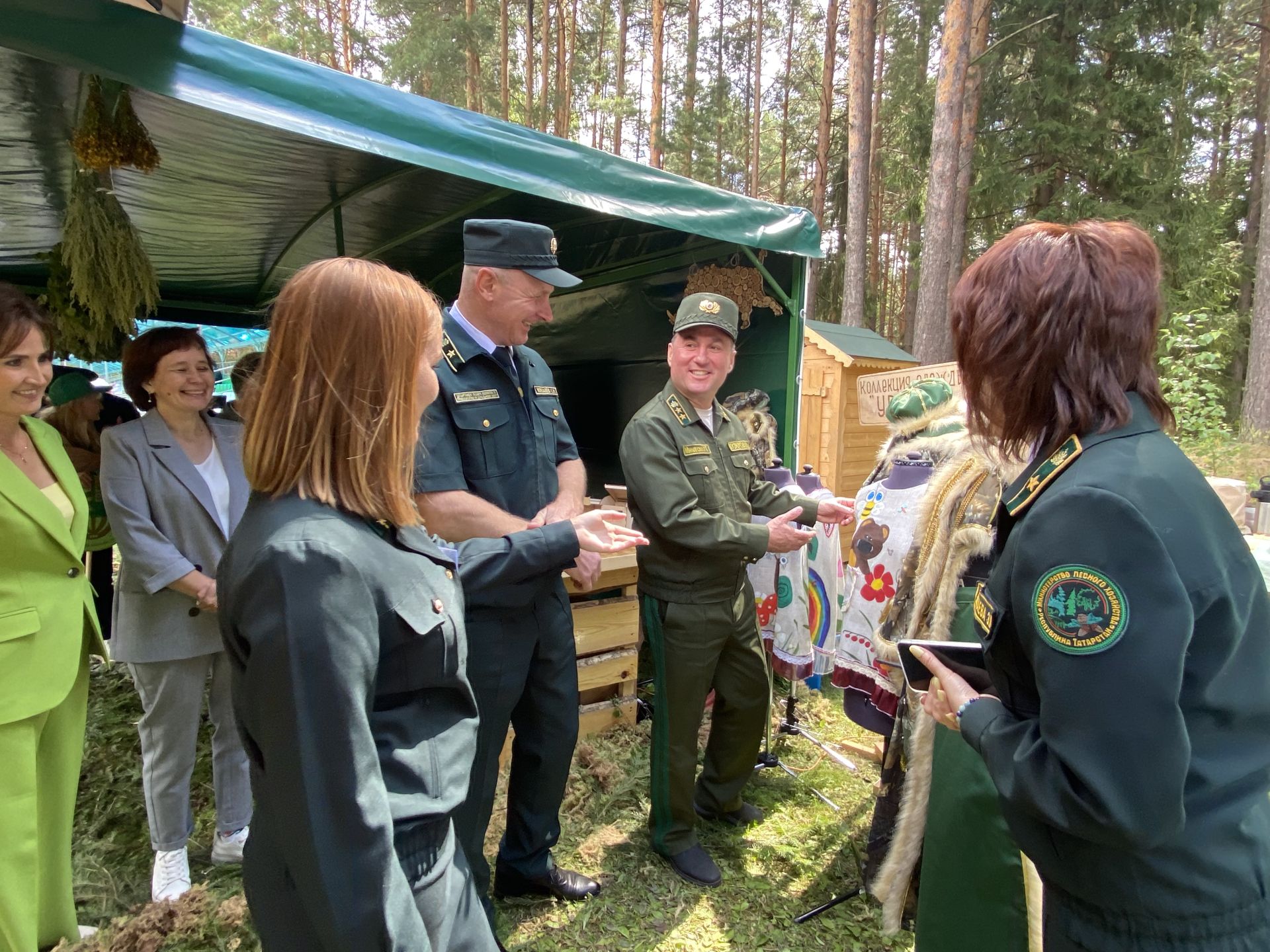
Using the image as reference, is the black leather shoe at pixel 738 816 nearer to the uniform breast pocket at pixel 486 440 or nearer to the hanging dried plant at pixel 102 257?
the uniform breast pocket at pixel 486 440

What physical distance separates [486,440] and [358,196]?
8.96ft

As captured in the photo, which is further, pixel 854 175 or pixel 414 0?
pixel 414 0

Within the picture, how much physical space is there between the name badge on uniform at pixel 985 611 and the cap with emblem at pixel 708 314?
1.72 metres

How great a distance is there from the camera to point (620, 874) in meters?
2.67

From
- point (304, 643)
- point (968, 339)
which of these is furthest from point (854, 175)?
point (304, 643)

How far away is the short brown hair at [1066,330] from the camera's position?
3.40 feet

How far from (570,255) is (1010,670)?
473cm

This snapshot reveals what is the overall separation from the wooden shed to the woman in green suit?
22.8 ft

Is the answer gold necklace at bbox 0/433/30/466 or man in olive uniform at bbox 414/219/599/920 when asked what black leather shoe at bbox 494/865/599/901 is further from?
gold necklace at bbox 0/433/30/466

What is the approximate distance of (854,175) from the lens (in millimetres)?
11000

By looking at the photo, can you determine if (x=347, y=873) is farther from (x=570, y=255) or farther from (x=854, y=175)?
(x=854, y=175)

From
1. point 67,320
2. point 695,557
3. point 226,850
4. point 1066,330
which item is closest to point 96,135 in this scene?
point 67,320

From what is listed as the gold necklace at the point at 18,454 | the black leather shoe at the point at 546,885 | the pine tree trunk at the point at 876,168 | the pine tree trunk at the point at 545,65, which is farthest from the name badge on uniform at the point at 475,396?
the pine tree trunk at the point at 545,65

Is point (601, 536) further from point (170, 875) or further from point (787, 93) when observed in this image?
point (787, 93)
